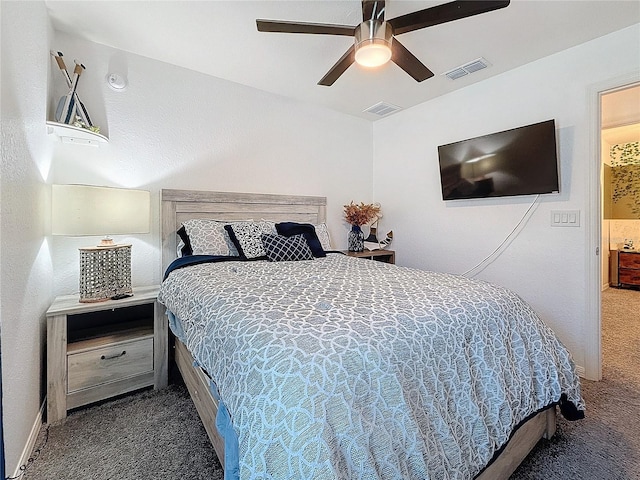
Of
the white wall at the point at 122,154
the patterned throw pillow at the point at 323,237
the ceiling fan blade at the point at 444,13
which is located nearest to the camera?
the white wall at the point at 122,154

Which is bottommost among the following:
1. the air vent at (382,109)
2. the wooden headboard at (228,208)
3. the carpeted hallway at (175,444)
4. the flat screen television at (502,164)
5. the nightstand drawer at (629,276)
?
the carpeted hallway at (175,444)

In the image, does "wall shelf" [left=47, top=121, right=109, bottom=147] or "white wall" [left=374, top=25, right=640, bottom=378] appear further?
"white wall" [left=374, top=25, right=640, bottom=378]

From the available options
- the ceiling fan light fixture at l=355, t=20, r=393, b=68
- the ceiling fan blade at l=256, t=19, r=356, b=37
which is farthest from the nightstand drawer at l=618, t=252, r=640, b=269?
the ceiling fan blade at l=256, t=19, r=356, b=37

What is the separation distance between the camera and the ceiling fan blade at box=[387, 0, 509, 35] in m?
1.43

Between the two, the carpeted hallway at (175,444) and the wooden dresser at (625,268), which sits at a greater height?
the wooden dresser at (625,268)

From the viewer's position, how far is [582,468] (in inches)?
54.9

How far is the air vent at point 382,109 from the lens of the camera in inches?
136

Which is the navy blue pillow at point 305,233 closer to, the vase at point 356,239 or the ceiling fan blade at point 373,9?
the vase at point 356,239

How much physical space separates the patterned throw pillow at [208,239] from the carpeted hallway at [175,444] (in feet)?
3.30

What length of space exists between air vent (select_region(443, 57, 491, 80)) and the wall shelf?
2.96 meters

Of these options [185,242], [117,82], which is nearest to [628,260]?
[185,242]

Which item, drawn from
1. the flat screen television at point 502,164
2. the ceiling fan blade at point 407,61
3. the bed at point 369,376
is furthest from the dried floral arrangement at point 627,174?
the bed at point 369,376

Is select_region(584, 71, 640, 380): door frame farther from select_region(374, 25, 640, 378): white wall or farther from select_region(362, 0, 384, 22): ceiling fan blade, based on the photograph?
select_region(362, 0, 384, 22): ceiling fan blade

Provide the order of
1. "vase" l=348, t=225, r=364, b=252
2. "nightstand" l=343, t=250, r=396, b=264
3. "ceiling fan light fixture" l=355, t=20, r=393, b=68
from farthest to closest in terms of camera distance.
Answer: "vase" l=348, t=225, r=364, b=252, "nightstand" l=343, t=250, r=396, b=264, "ceiling fan light fixture" l=355, t=20, r=393, b=68
